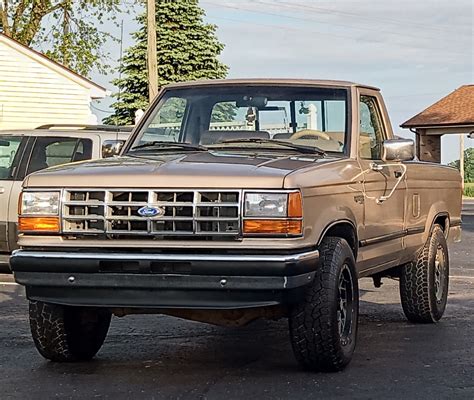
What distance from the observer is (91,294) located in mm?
5859

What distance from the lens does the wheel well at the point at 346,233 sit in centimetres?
641

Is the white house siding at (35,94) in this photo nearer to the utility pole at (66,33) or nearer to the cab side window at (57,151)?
the utility pole at (66,33)

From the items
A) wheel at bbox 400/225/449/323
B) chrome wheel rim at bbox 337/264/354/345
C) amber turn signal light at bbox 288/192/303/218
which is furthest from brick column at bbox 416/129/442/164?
amber turn signal light at bbox 288/192/303/218

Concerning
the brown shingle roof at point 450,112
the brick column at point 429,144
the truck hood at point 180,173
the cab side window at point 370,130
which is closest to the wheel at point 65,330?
the truck hood at point 180,173

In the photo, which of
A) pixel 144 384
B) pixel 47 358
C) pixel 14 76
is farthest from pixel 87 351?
pixel 14 76

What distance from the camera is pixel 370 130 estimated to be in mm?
7824

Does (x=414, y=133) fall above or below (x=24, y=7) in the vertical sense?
below

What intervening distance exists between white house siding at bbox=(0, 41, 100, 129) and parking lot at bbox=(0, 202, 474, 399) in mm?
19867

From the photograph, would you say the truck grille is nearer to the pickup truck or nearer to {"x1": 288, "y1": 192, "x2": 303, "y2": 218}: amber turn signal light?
{"x1": 288, "y1": 192, "x2": 303, "y2": 218}: amber turn signal light

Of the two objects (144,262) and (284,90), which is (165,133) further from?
(144,262)

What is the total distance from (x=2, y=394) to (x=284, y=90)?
3134 mm

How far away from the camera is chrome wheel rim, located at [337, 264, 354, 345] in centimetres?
642

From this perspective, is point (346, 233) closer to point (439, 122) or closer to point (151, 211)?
point (151, 211)

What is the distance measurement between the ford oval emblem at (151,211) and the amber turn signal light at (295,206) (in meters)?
0.72
